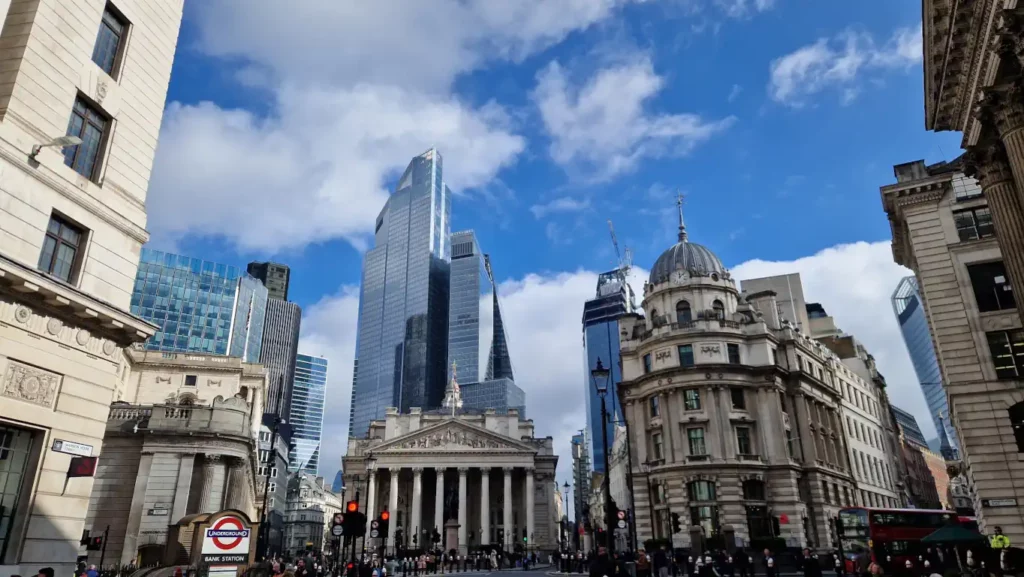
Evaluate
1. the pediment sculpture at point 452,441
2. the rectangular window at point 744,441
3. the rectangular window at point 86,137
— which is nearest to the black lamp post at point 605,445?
the rectangular window at point 86,137

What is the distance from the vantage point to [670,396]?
50.0m

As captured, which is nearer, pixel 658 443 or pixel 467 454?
pixel 658 443

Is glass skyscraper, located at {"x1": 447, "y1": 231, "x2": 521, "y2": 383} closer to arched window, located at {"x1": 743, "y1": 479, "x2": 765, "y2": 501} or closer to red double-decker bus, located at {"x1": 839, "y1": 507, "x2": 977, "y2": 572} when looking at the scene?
arched window, located at {"x1": 743, "y1": 479, "x2": 765, "y2": 501}

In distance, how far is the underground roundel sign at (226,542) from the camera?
53.1 ft

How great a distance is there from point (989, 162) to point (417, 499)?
75.7 m

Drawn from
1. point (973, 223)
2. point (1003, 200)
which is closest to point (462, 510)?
point (973, 223)

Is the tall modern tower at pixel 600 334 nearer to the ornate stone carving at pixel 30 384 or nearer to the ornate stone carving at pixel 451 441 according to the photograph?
the ornate stone carving at pixel 451 441

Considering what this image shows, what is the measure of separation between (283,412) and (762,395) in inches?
6681

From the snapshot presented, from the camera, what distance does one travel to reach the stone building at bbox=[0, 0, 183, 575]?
14.3 meters

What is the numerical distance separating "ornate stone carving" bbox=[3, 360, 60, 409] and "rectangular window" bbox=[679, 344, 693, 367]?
4279 cm

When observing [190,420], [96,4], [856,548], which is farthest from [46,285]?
[856,548]

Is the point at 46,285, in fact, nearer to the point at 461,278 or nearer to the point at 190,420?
the point at 190,420

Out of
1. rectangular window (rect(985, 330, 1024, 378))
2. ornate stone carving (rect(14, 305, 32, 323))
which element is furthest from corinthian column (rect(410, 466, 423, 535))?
ornate stone carving (rect(14, 305, 32, 323))

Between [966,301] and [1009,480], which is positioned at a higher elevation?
[966,301]
